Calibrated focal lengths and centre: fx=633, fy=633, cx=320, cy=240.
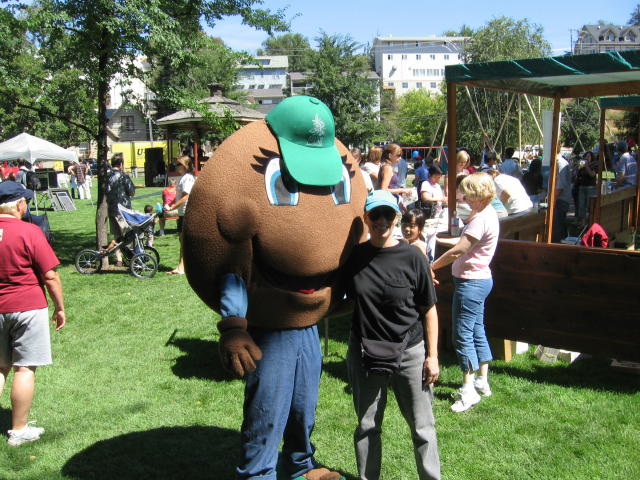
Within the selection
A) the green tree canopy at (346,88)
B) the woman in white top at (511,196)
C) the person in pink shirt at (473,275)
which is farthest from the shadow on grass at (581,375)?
the green tree canopy at (346,88)

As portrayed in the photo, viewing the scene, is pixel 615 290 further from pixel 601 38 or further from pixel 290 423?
pixel 601 38

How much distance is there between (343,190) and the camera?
3230 millimetres

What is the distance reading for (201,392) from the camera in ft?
17.2

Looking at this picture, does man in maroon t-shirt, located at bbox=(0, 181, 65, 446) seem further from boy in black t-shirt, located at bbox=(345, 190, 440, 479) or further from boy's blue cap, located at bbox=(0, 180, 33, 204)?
boy in black t-shirt, located at bbox=(345, 190, 440, 479)

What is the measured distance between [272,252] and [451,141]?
337 centimetres

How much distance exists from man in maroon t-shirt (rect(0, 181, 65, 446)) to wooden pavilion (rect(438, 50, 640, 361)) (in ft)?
11.2

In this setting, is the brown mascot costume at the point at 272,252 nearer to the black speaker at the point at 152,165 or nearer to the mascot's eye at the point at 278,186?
the mascot's eye at the point at 278,186

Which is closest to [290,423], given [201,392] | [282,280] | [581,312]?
[282,280]

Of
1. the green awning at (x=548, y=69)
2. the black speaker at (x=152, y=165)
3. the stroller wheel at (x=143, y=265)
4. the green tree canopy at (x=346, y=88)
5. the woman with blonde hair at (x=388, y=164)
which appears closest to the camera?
the green awning at (x=548, y=69)

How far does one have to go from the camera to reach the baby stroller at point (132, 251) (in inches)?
379

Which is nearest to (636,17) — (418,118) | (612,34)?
(612,34)

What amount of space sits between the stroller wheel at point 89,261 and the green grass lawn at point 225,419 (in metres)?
3.39

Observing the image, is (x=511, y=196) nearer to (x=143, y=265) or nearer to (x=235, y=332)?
(x=235, y=332)

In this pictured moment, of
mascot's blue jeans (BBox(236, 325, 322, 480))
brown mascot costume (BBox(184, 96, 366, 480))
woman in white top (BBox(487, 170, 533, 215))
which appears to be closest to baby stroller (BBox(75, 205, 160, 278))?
woman in white top (BBox(487, 170, 533, 215))
